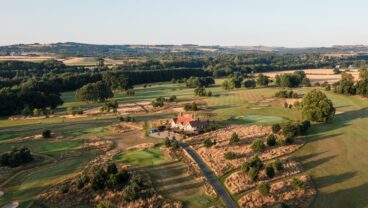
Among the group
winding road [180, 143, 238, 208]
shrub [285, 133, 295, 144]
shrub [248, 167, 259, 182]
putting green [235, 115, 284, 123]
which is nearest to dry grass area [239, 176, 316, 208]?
winding road [180, 143, 238, 208]

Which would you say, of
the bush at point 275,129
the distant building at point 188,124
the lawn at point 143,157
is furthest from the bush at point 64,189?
the bush at point 275,129

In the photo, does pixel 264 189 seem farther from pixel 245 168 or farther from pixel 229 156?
pixel 229 156

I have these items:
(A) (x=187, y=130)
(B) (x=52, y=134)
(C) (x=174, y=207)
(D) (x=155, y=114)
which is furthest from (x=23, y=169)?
(D) (x=155, y=114)

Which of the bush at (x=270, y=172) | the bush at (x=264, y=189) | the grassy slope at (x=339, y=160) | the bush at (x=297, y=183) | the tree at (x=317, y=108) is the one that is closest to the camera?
the bush at (x=264, y=189)

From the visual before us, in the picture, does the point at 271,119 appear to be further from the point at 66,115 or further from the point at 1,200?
the point at 1,200

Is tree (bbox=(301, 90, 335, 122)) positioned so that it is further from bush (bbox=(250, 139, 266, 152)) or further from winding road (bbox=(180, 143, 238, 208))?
winding road (bbox=(180, 143, 238, 208))

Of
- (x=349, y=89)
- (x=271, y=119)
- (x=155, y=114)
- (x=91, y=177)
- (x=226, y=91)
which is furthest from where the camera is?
(x=226, y=91)

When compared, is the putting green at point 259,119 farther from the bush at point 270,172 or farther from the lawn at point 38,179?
the lawn at point 38,179
